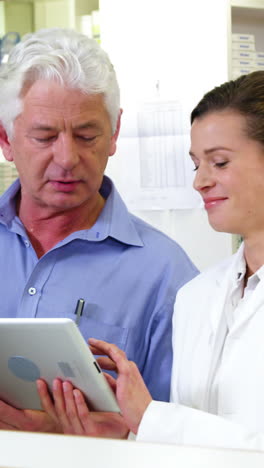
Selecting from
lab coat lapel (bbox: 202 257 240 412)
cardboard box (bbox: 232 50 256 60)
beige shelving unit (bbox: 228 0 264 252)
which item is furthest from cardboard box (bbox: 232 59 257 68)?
lab coat lapel (bbox: 202 257 240 412)

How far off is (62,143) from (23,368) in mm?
425

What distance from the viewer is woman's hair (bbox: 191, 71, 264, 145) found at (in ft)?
3.82

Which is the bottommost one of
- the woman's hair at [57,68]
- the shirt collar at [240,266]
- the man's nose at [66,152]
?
the shirt collar at [240,266]

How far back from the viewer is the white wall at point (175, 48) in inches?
102

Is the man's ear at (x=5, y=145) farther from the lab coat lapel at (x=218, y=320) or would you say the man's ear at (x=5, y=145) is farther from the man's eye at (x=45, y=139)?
the lab coat lapel at (x=218, y=320)

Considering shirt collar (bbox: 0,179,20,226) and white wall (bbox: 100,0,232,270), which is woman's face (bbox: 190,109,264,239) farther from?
white wall (bbox: 100,0,232,270)

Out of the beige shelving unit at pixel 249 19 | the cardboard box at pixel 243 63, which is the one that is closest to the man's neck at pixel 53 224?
the cardboard box at pixel 243 63

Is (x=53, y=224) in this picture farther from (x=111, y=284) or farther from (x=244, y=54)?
(x=244, y=54)

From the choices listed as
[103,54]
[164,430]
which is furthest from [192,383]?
[103,54]

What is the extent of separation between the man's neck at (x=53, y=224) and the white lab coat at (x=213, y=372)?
10.1 inches

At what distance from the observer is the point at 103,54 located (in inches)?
53.6

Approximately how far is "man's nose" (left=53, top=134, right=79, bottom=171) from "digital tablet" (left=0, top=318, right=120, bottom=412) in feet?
1.23

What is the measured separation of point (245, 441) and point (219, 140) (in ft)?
1.62

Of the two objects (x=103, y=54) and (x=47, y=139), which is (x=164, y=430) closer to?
(x=47, y=139)
